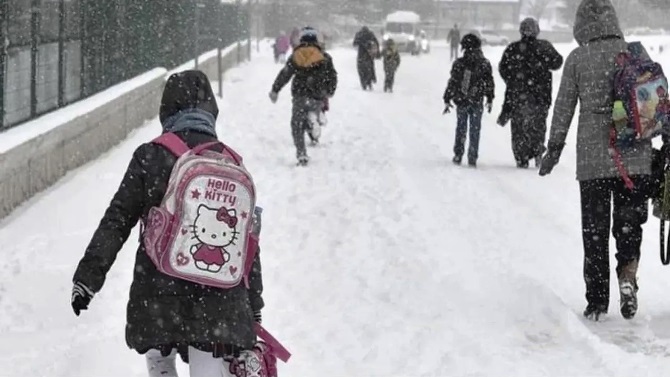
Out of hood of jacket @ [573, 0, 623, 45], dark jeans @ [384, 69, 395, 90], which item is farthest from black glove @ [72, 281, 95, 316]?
dark jeans @ [384, 69, 395, 90]

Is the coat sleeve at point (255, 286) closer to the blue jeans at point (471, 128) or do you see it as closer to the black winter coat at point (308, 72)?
the black winter coat at point (308, 72)

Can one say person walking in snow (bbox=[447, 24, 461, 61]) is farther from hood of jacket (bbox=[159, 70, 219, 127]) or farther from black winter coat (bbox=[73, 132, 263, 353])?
black winter coat (bbox=[73, 132, 263, 353])

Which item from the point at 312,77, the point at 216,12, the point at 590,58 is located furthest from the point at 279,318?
the point at 216,12

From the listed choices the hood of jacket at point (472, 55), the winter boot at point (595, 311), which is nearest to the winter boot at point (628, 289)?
the winter boot at point (595, 311)

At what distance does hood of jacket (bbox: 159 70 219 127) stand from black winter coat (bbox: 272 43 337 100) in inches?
370

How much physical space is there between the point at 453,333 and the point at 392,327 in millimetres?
364

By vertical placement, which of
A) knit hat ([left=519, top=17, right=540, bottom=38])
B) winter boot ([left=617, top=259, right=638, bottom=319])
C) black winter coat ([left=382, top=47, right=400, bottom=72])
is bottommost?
black winter coat ([left=382, top=47, right=400, bottom=72])

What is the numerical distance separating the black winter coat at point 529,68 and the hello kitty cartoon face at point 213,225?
9481 mm

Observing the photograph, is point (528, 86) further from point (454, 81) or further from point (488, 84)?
point (454, 81)

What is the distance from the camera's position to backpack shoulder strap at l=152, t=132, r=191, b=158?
148 inches

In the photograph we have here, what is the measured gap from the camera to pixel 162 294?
3.70 meters

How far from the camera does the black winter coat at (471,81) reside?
13.4 metres

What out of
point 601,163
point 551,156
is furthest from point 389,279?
point 601,163

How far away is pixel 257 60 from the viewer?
45.2 metres
